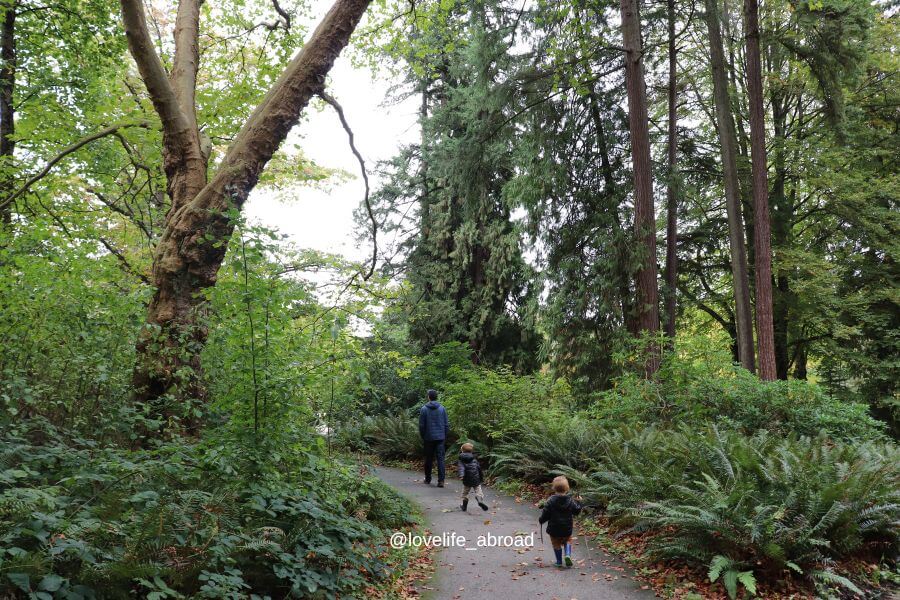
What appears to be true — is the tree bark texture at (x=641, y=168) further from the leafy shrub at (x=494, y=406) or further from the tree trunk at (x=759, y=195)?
the leafy shrub at (x=494, y=406)

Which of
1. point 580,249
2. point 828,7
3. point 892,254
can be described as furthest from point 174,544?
point 892,254

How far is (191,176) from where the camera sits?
667cm

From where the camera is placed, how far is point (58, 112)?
9.74 metres

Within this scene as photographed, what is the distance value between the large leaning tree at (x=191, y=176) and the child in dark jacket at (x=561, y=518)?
391cm

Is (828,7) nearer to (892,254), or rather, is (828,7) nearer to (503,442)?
(892,254)

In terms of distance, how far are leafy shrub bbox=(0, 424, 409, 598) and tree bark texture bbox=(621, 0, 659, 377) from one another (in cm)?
945

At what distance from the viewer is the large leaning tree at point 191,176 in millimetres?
5617

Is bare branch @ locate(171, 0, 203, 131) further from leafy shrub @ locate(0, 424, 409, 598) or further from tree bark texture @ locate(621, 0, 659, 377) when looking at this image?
tree bark texture @ locate(621, 0, 659, 377)

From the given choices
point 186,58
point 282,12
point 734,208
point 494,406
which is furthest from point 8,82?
point 734,208

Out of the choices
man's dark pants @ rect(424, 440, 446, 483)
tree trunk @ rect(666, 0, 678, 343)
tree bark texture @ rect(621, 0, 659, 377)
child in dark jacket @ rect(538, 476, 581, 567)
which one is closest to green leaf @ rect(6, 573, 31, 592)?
child in dark jacket @ rect(538, 476, 581, 567)

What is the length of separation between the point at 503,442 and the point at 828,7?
1242cm

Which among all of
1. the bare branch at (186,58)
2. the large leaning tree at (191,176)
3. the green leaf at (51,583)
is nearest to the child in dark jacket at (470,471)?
the large leaning tree at (191,176)

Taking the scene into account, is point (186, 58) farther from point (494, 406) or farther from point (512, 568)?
point (494, 406)

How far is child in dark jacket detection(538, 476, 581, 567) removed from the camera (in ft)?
20.6
